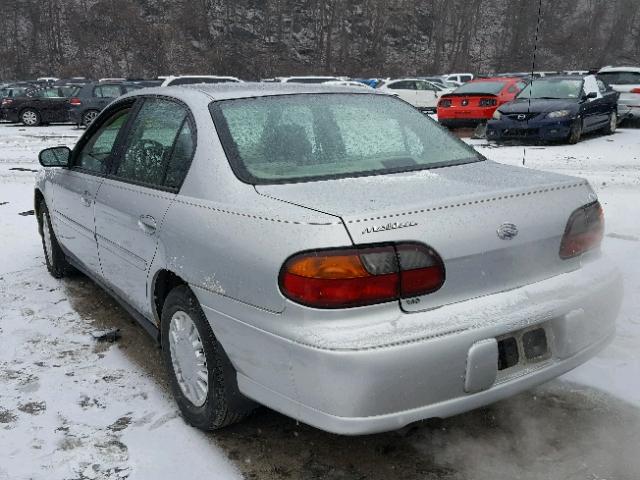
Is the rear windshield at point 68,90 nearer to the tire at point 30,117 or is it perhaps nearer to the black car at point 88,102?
the tire at point 30,117

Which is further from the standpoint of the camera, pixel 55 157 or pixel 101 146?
pixel 55 157

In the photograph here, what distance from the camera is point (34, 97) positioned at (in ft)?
74.1

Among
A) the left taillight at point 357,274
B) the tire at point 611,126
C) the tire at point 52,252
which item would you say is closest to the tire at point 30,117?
the tire at point 611,126

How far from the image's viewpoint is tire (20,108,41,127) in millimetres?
22625

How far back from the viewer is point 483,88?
16.0 m

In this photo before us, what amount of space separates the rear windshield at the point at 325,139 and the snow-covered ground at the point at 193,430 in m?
1.19

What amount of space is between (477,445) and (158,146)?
2107mm

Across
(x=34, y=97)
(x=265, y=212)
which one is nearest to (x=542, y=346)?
(x=265, y=212)

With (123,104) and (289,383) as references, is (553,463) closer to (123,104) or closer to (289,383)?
(289,383)

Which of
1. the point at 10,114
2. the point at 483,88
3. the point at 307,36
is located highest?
the point at 307,36

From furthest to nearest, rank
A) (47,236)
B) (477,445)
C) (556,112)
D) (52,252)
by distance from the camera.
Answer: (556,112) → (47,236) → (52,252) → (477,445)

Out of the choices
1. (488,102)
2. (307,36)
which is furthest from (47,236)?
(307,36)

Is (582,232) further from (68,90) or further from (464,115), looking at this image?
(68,90)

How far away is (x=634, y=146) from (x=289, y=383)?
41.1ft
